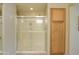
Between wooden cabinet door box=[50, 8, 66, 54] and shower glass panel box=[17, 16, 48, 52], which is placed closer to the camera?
wooden cabinet door box=[50, 8, 66, 54]

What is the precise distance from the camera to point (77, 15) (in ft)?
4.53

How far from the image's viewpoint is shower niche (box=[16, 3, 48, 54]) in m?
1.81

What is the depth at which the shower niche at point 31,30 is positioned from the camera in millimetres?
1810

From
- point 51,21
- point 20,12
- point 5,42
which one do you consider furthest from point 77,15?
point 5,42

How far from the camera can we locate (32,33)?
1.96 m

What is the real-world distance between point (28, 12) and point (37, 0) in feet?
3.54

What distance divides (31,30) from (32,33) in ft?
0.18

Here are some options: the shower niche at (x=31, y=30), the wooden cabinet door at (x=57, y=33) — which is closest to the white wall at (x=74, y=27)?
the wooden cabinet door at (x=57, y=33)

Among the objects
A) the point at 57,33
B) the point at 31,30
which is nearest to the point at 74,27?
the point at 57,33

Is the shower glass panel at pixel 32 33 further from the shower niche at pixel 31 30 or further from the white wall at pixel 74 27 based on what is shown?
Result: the white wall at pixel 74 27

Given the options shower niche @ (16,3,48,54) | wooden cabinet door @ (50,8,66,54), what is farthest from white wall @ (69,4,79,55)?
shower niche @ (16,3,48,54)

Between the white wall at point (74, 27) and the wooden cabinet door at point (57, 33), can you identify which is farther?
the wooden cabinet door at point (57, 33)

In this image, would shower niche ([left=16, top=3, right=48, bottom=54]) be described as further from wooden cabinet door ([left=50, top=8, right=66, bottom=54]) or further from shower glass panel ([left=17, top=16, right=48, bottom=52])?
wooden cabinet door ([left=50, top=8, right=66, bottom=54])

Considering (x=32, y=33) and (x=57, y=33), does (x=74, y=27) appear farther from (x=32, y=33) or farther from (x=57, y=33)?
(x=32, y=33)
